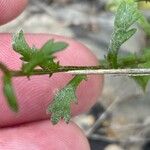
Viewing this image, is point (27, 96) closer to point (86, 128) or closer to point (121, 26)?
point (121, 26)

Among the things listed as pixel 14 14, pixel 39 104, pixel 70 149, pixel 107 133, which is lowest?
pixel 107 133

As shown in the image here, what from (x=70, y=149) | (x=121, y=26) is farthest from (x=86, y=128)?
(x=121, y=26)

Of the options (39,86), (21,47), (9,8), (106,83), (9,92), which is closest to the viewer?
(9,92)

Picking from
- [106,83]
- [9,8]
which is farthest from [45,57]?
[106,83]

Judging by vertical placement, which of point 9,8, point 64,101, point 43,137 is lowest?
point 43,137

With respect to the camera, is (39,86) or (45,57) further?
(39,86)

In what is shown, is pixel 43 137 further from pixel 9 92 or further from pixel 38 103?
pixel 9 92
